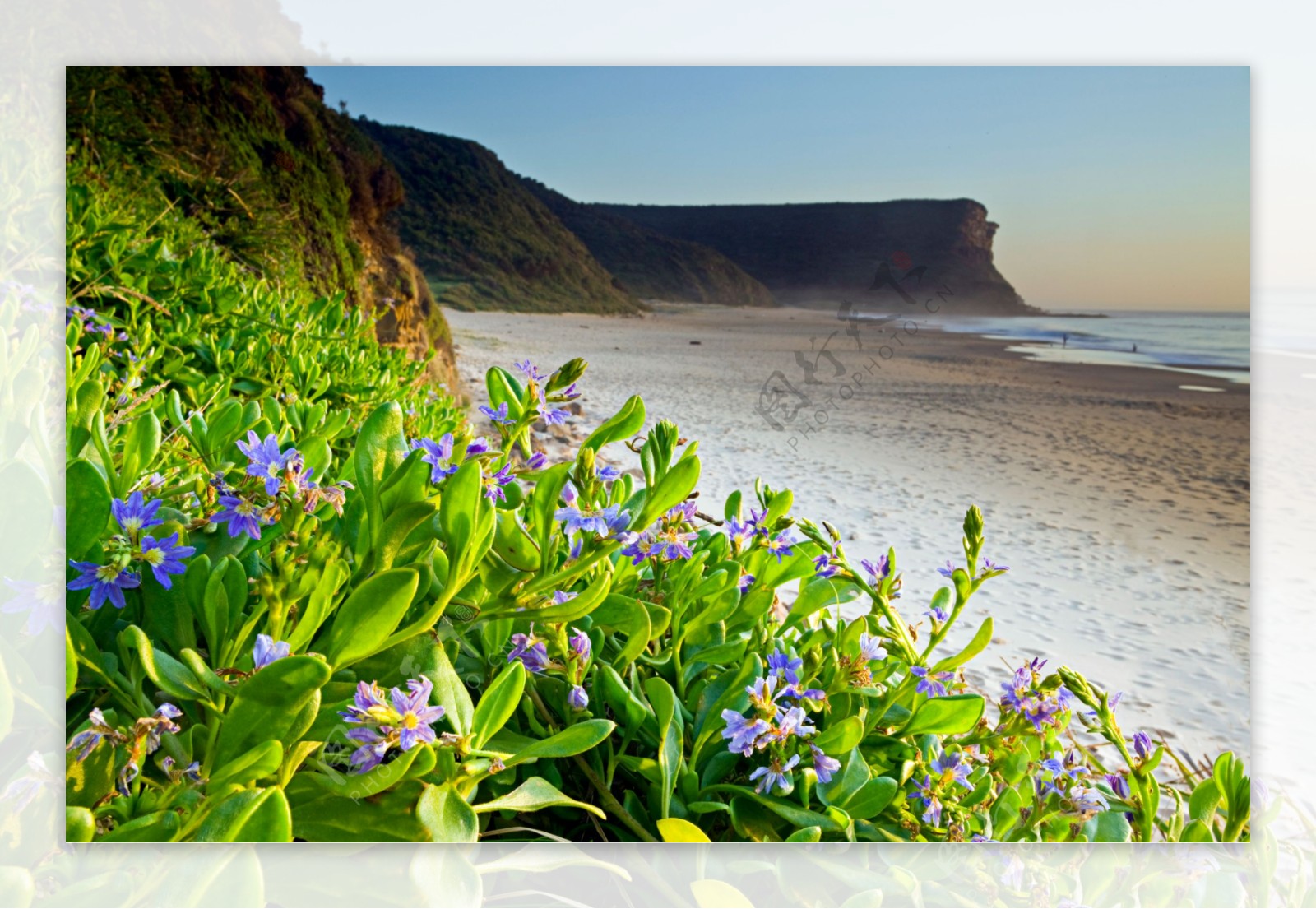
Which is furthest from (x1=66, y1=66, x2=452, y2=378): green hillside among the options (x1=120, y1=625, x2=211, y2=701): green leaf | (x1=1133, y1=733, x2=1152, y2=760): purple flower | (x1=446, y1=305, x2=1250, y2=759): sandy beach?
(x1=1133, y1=733, x2=1152, y2=760): purple flower

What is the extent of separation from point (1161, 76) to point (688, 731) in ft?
3.90

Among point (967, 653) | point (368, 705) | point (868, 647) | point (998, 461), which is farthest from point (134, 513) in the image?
point (998, 461)

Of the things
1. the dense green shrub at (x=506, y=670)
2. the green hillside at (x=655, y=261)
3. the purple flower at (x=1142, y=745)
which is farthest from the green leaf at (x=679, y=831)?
the green hillside at (x=655, y=261)

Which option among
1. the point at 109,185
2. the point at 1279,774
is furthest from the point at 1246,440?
the point at 109,185

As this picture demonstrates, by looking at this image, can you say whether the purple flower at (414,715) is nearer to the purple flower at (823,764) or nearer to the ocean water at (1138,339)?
the purple flower at (823,764)

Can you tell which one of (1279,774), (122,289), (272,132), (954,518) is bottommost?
(1279,774)

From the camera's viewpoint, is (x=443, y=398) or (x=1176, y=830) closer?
(x=1176, y=830)

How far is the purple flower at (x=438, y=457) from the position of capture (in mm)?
631

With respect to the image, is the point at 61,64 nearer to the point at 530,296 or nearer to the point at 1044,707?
the point at 530,296

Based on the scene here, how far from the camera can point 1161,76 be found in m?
1.29

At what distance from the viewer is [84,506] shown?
24.8 inches

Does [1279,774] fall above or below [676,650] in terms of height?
below

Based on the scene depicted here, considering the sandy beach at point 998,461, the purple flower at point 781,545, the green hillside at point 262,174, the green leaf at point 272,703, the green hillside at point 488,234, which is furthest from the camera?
the green hillside at point 262,174

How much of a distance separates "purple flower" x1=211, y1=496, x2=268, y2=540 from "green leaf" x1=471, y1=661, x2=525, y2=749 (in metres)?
0.20
